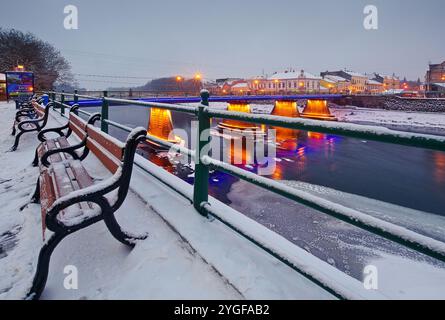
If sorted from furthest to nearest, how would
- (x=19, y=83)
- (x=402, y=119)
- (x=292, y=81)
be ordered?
(x=292, y=81) < (x=402, y=119) < (x=19, y=83)

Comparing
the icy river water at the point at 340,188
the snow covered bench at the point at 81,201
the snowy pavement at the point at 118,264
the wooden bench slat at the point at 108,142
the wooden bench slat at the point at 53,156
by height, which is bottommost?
the icy river water at the point at 340,188

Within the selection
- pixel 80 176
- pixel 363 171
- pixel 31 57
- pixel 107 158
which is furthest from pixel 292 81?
pixel 80 176

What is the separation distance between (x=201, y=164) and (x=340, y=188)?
17349 millimetres

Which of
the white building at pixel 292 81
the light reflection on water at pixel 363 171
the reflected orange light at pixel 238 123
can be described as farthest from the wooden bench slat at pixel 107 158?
the white building at pixel 292 81

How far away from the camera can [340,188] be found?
1814 centimetres

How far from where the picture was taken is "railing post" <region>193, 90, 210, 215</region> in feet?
8.49

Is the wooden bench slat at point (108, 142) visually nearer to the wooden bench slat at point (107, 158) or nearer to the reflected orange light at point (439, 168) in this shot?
the wooden bench slat at point (107, 158)

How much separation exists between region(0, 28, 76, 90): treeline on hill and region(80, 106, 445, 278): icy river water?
133 ft

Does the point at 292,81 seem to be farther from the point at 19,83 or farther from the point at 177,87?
the point at 19,83

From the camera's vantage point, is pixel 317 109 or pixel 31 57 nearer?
pixel 31 57

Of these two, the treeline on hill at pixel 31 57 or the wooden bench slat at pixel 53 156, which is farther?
the treeline on hill at pixel 31 57

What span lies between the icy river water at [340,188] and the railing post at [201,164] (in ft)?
24.5

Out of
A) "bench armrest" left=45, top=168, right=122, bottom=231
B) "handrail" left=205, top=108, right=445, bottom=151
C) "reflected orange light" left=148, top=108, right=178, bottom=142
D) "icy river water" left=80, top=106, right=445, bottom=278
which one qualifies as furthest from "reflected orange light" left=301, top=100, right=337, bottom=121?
"bench armrest" left=45, top=168, right=122, bottom=231

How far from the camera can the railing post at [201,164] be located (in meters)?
2.59
